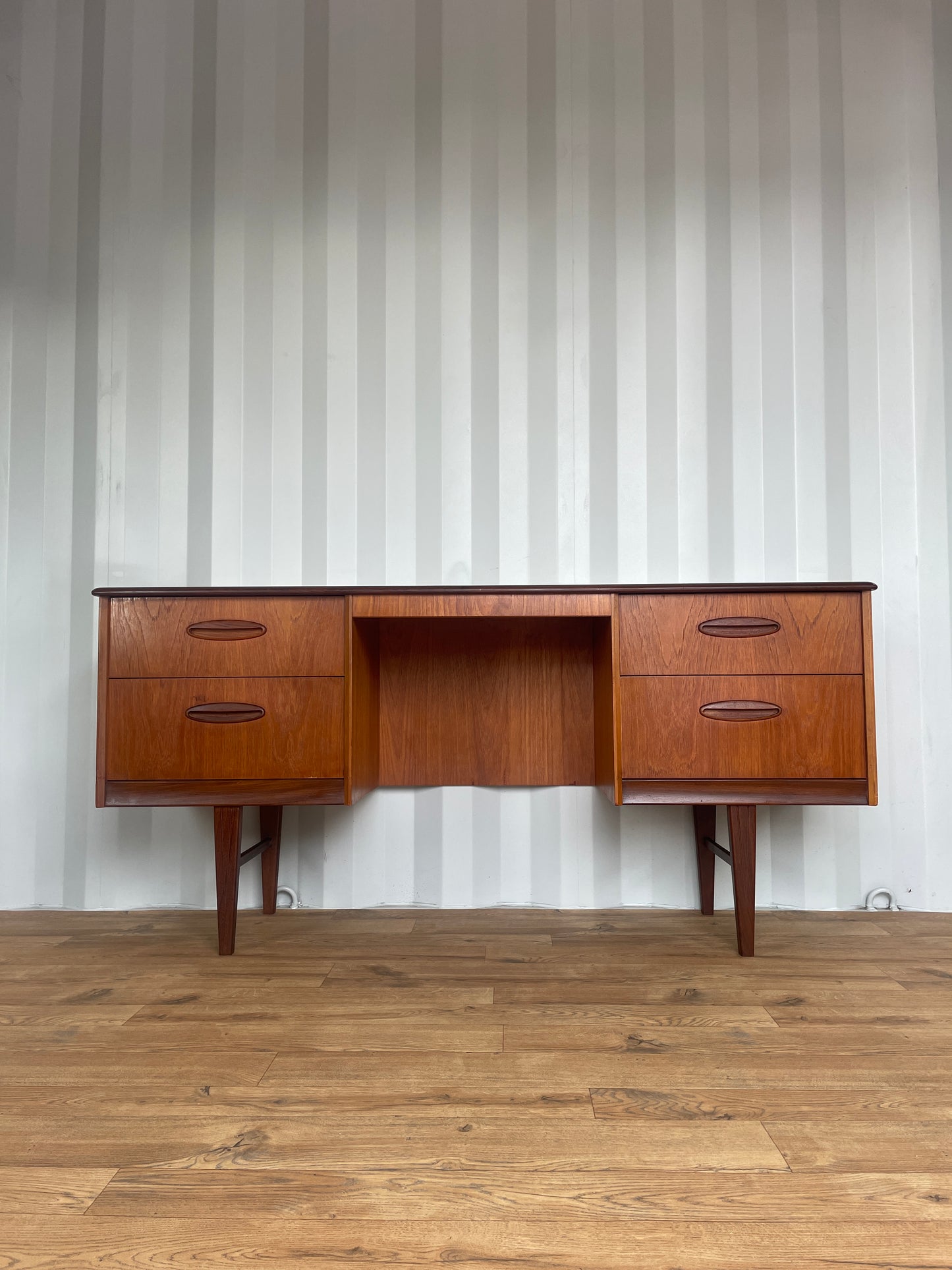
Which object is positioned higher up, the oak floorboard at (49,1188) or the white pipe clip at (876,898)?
the oak floorboard at (49,1188)

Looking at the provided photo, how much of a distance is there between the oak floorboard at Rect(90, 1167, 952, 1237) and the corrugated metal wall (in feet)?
3.57

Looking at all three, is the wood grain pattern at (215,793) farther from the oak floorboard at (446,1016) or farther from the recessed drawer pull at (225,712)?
the oak floorboard at (446,1016)

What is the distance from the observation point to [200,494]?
1.97 metres

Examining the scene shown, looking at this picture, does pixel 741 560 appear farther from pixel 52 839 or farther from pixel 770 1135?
pixel 52 839

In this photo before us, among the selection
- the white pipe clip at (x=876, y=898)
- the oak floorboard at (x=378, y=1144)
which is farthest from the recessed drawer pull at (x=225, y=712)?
the white pipe clip at (x=876, y=898)

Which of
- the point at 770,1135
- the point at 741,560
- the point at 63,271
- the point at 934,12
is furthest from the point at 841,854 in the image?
the point at 63,271

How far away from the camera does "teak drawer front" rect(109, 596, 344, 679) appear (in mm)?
1479

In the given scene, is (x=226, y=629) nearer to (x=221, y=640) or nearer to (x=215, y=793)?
(x=221, y=640)

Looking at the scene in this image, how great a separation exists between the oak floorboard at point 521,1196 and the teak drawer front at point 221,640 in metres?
0.84

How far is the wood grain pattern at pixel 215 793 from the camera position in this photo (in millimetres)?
1475

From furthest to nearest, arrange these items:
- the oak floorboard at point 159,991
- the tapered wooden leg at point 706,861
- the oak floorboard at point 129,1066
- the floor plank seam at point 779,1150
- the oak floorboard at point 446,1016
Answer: the tapered wooden leg at point 706,861, the oak floorboard at point 159,991, the oak floorboard at point 446,1016, the oak floorboard at point 129,1066, the floor plank seam at point 779,1150

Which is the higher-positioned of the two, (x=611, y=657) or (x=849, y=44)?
(x=849, y=44)

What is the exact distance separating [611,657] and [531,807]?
1.96 ft

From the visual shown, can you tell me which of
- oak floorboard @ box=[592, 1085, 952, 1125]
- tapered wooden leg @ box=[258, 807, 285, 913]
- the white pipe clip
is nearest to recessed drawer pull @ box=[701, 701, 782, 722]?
oak floorboard @ box=[592, 1085, 952, 1125]
